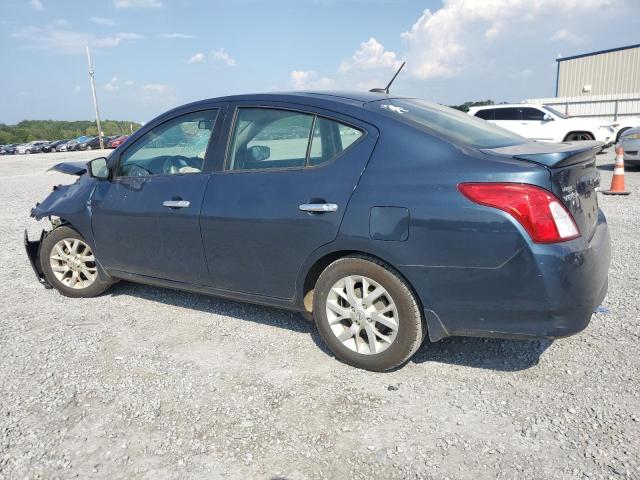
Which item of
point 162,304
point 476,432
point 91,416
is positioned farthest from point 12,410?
point 476,432

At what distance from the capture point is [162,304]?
14.6 feet

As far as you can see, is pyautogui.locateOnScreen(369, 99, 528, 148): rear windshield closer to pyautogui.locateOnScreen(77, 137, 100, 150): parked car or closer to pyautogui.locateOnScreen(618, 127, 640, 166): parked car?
pyautogui.locateOnScreen(618, 127, 640, 166): parked car

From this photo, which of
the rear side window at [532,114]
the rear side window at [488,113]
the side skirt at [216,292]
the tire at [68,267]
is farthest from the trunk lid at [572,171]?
the rear side window at [532,114]

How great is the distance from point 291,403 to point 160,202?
1803 millimetres

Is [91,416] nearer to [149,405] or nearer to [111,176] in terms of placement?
[149,405]

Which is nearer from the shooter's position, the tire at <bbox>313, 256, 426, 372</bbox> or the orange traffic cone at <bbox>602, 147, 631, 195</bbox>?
the tire at <bbox>313, 256, 426, 372</bbox>

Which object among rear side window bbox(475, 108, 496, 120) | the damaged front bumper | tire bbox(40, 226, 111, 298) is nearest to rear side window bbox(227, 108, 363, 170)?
tire bbox(40, 226, 111, 298)

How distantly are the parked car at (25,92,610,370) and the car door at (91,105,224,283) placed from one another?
0.04 ft

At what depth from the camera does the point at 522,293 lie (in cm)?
259

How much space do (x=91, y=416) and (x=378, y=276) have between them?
5.60 feet

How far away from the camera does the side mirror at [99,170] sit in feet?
13.6

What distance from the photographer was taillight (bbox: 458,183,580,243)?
252 centimetres

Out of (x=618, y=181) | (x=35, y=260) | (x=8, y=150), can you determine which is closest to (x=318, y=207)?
(x=35, y=260)

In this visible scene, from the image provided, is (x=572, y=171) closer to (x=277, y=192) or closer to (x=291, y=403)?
(x=277, y=192)
